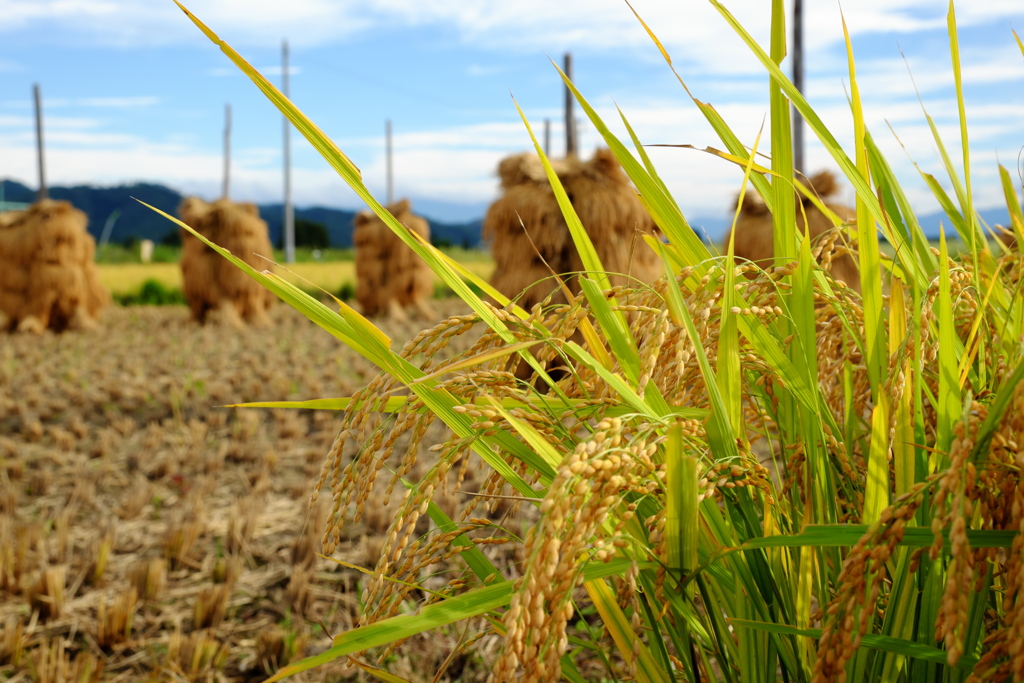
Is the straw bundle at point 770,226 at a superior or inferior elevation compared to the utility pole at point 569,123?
inferior

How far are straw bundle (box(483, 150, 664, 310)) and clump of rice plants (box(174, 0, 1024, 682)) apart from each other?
4579 millimetres

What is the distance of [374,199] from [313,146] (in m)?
0.11

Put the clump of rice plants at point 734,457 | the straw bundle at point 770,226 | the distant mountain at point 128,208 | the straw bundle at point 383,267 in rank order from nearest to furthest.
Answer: the clump of rice plants at point 734,457 < the straw bundle at point 770,226 < the straw bundle at point 383,267 < the distant mountain at point 128,208

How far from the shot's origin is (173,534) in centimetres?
369

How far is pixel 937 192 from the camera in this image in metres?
1.42

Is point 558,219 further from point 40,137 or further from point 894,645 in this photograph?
point 40,137

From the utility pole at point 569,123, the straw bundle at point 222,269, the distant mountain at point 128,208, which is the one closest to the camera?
the straw bundle at point 222,269

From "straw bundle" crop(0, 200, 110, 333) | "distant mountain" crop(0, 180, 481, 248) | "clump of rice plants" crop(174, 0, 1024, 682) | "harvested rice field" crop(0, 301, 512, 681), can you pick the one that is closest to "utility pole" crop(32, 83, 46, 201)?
"straw bundle" crop(0, 200, 110, 333)

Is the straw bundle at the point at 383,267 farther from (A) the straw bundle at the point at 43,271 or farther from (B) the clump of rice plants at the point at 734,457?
(B) the clump of rice plants at the point at 734,457

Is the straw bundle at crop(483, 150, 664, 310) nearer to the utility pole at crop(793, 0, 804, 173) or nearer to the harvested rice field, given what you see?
the harvested rice field

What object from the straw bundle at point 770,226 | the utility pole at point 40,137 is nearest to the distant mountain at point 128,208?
the utility pole at point 40,137

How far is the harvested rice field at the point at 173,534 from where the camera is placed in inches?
106

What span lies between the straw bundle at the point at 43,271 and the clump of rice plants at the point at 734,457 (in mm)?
13876

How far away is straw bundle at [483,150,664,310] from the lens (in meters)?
5.91
